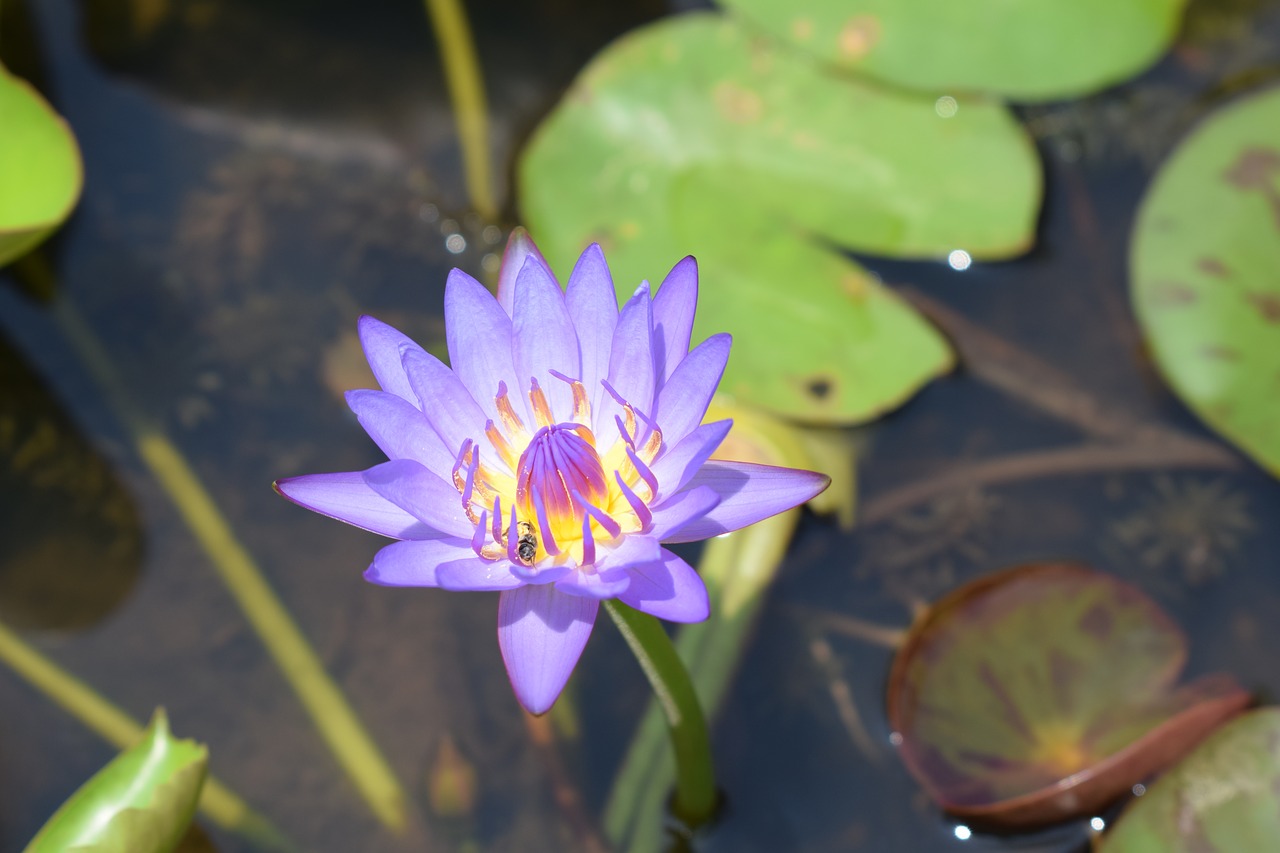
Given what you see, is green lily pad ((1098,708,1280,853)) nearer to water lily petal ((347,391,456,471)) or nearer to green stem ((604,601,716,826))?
→ green stem ((604,601,716,826))

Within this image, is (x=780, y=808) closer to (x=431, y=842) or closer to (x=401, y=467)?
(x=431, y=842)

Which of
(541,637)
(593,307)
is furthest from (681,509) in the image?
(593,307)

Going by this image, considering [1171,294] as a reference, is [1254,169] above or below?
above

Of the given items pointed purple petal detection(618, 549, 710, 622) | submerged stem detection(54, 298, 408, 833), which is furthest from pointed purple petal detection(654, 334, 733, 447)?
submerged stem detection(54, 298, 408, 833)

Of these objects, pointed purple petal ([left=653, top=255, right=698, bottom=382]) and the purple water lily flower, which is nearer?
the purple water lily flower

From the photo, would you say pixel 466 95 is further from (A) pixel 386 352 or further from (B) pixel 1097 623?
(B) pixel 1097 623
